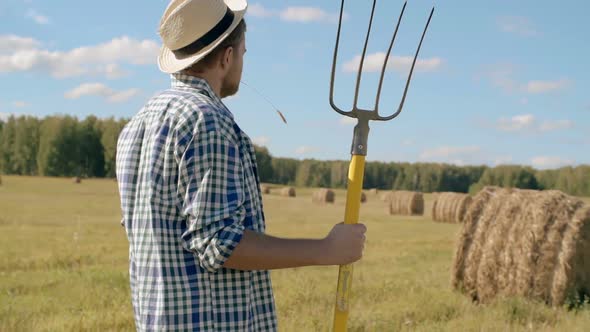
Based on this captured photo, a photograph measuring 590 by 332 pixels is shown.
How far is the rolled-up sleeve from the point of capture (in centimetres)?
193

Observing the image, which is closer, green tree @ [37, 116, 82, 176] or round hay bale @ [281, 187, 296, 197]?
round hay bale @ [281, 187, 296, 197]

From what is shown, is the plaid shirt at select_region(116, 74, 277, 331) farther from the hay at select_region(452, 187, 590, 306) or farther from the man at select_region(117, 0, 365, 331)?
the hay at select_region(452, 187, 590, 306)

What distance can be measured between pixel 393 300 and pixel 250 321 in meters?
5.28

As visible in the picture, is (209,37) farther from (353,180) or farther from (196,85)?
(353,180)

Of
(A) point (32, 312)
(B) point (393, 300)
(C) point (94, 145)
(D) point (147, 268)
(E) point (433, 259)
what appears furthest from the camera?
(C) point (94, 145)

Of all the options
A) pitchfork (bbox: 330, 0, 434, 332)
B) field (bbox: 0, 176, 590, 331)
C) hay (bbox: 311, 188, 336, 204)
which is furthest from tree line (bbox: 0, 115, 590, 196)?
pitchfork (bbox: 330, 0, 434, 332)

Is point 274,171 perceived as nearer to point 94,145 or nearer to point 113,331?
point 94,145

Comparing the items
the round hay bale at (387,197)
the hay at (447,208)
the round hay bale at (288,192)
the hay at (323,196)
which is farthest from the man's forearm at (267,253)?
the round hay bale at (288,192)

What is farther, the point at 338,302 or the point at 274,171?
the point at 274,171

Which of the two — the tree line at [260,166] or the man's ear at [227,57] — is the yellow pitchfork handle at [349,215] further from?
the tree line at [260,166]

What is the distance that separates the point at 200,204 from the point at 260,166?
2285 inches

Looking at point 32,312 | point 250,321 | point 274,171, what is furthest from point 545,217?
point 274,171

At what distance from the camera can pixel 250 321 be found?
2.15m

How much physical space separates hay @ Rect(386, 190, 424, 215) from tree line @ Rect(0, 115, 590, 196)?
2741 centimetres
